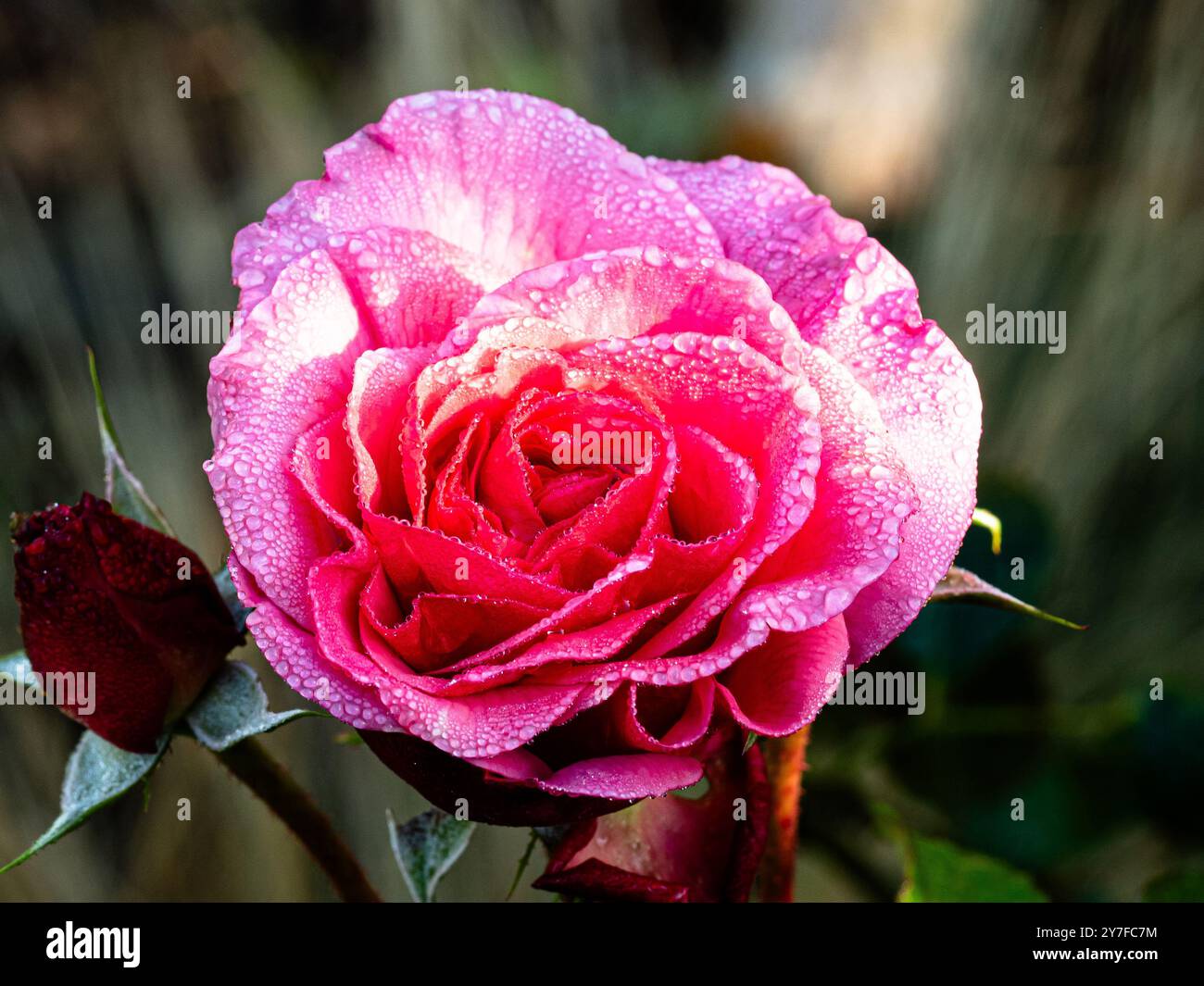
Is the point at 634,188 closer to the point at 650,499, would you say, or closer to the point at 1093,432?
the point at 650,499

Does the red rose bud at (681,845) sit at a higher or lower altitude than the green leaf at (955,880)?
higher

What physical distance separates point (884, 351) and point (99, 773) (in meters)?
0.34

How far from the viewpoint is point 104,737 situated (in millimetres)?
458

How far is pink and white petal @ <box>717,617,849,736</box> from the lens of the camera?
1.13 ft

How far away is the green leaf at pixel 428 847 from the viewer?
0.49m

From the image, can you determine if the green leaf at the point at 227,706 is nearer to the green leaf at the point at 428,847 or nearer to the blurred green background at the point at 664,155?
the green leaf at the point at 428,847

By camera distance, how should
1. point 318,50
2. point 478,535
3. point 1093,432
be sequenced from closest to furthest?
1. point 478,535
2. point 1093,432
3. point 318,50

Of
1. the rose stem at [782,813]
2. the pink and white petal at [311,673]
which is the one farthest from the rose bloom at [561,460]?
the rose stem at [782,813]

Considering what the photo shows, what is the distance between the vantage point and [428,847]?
0.49m

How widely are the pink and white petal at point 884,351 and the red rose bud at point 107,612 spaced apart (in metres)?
0.25

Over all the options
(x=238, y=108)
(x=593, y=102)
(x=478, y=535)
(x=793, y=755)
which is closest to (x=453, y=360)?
(x=478, y=535)

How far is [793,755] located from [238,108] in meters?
0.90

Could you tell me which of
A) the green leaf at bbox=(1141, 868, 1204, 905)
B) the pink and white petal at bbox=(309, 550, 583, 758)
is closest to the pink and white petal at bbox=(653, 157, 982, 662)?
the pink and white petal at bbox=(309, 550, 583, 758)

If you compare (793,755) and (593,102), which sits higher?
(593,102)
